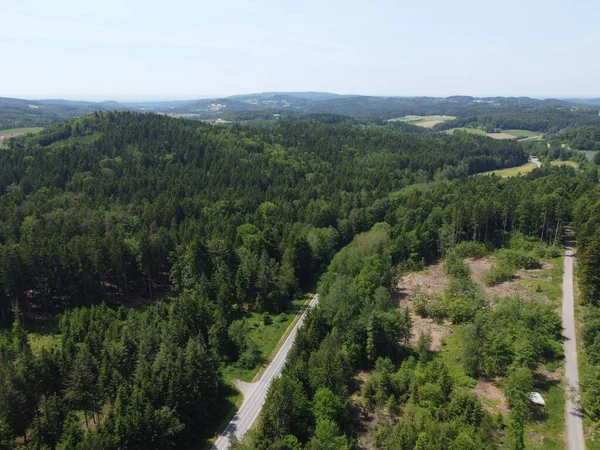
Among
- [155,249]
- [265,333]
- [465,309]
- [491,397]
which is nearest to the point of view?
[491,397]

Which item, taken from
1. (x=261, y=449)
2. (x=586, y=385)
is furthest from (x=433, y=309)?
(x=261, y=449)

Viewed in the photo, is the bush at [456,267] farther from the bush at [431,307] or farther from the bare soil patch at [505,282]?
the bush at [431,307]

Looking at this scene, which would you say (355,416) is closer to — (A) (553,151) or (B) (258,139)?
(B) (258,139)

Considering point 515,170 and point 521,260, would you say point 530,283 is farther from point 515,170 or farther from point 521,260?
point 515,170

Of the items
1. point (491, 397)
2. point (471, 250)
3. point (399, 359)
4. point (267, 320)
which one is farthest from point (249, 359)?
point (471, 250)

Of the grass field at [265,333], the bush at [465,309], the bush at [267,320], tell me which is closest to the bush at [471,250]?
the bush at [465,309]
